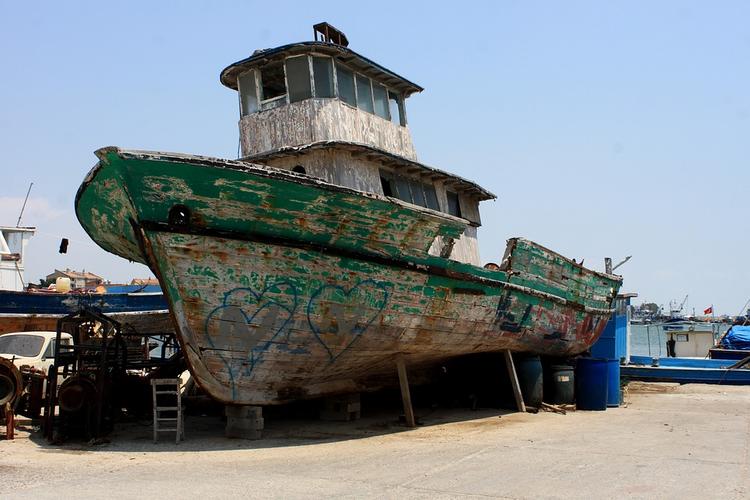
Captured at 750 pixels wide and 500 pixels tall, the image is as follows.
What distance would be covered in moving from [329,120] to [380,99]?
174 cm

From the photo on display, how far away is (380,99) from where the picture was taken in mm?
12156

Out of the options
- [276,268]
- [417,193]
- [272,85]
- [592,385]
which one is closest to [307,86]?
[272,85]

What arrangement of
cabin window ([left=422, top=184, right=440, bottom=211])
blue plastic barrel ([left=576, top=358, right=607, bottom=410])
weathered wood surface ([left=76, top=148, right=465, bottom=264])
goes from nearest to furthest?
1. weathered wood surface ([left=76, top=148, right=465, bottom=264])
2. cabin window ([left=422, top=184, right=440, bottom=211])
3. blue plastic barrel ([left=576, top=358, right=607, bottom=410])

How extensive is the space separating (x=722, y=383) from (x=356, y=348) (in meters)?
12.0

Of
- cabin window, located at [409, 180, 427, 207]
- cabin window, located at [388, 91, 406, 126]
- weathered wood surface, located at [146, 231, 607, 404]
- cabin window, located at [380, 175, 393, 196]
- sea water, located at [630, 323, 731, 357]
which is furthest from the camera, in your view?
sea water, located at [630, 323, 731, 357]

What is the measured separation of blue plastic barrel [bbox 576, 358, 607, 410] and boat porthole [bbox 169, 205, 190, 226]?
25.5 feet

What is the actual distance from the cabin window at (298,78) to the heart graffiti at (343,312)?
3.67 meters

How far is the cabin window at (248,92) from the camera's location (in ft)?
37.6

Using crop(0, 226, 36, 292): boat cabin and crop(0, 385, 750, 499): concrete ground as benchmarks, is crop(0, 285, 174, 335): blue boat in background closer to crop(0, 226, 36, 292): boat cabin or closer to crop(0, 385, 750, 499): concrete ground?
crop(0, 226, 36, 292): boat cabin

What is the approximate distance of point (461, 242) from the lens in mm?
12719

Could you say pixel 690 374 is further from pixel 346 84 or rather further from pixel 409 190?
pixel 346 84

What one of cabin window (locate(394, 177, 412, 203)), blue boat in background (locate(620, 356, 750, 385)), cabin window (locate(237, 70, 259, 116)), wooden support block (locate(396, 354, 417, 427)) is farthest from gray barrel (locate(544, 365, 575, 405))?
cabin window (locate(237, 70, 259, 116))

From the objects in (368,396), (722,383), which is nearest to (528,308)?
(368,396)

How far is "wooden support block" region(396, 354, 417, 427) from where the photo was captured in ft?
32.2
